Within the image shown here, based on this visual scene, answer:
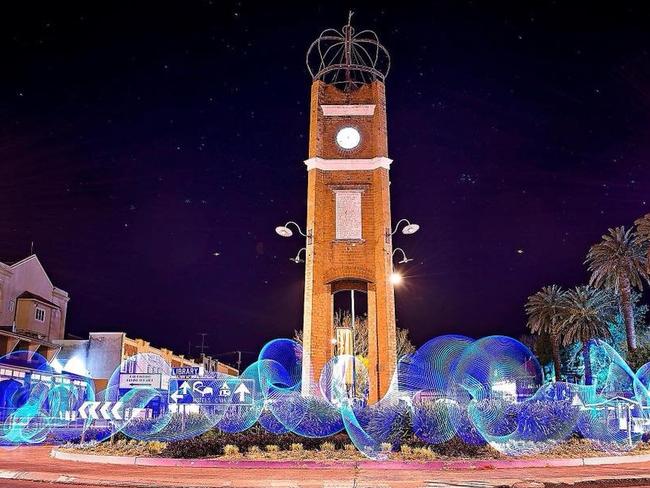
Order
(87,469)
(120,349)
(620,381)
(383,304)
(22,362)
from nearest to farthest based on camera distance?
1. (87,469)
2. (383,304)
3. (22,362)
4. (620,381)
5. (120,349)

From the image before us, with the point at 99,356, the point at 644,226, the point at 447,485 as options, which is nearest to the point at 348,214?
the point at 447,485

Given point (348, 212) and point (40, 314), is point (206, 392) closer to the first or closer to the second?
point (348, 212)

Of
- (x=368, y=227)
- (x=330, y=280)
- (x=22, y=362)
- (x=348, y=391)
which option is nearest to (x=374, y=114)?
(x=368, y=227)

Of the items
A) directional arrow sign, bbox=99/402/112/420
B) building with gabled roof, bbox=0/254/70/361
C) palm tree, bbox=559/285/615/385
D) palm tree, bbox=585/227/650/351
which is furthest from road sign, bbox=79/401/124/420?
palm tree, bbox=559/285/615/385

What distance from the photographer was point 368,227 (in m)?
28.4

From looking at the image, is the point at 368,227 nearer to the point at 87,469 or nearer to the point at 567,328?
the point at 87,469

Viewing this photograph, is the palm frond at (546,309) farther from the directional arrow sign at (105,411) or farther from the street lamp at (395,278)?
the directional arrow sign at (105,411)

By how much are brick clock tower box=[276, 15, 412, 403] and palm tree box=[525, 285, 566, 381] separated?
41.8 meters

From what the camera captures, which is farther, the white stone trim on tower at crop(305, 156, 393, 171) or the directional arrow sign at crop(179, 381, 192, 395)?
the white stone trim on tower at crop(305, 156, 393, 171)

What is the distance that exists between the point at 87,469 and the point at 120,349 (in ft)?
176

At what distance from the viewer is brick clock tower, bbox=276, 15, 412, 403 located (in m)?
26.7

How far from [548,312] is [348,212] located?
1750 inches

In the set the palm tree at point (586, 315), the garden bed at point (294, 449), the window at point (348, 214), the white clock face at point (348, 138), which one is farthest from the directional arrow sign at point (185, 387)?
the palm tree at point (586, 315)

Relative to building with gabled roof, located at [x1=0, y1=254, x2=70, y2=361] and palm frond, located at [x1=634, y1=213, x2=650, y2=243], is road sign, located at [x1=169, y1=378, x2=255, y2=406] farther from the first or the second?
palm frond, located at [x1=634, y1=213, x2=650, y2=243]
